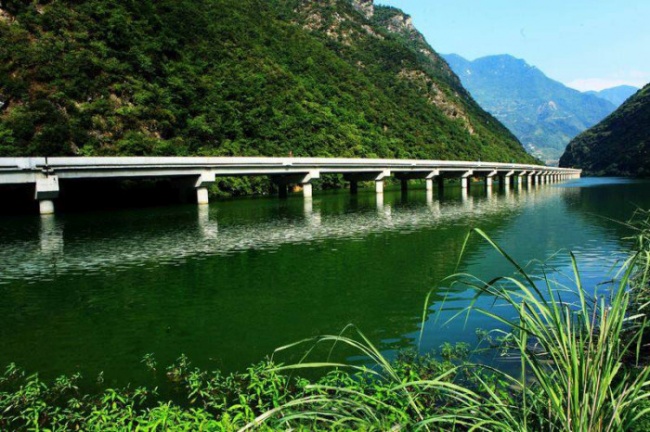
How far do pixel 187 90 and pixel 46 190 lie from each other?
3358 cm

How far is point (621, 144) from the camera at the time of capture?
161 metres

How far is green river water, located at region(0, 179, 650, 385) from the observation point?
351 inches

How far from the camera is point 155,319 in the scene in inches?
423

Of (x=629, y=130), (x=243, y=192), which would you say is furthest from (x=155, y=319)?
(x=629, y=130)

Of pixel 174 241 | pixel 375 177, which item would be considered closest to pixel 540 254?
pixel 174 241

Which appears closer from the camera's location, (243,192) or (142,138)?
(142,138)

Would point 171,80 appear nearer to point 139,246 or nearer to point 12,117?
point 12,117

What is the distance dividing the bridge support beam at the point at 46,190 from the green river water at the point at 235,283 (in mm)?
5388

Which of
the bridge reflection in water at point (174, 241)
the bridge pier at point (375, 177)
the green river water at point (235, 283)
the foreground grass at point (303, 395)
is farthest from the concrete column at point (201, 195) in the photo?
the foreground grass at point (303, 395)

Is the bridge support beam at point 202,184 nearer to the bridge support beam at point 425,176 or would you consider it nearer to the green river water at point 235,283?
the green river water at point 235,283

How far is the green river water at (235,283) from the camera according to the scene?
351 inches

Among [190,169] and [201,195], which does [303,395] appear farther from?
[201,195]

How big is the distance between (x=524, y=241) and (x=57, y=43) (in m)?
54.6

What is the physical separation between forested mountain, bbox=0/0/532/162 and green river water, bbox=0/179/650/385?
22788 mm
